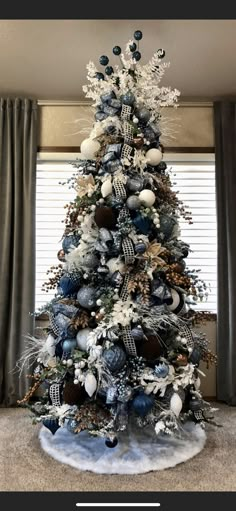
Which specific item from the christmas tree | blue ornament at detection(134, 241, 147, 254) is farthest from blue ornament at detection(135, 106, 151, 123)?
blue ornament at detection(134, 241, 147, 254)

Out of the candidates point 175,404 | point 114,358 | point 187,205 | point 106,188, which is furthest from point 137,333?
point 187,205

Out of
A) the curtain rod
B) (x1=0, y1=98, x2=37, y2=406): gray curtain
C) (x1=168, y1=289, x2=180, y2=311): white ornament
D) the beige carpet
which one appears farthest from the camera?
the curtain rod

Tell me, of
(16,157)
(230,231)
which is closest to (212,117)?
(230,231)

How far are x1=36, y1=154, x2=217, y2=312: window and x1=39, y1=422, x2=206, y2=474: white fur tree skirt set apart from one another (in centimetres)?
118

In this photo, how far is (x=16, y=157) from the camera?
3.05 meters

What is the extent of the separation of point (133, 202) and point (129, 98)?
0.60 meters

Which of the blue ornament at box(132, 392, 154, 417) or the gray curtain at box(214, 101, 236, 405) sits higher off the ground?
the gray curtain at box(214, 101, 236, 405)

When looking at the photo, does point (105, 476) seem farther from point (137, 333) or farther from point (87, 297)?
point (87, 297)

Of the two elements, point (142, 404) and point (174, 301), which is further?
point (174, 301)

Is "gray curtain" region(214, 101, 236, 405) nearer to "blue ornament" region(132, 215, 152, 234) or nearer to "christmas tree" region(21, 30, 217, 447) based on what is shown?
"christmas tree" region(21, 30, 217, 447)

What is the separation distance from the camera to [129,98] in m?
2.23

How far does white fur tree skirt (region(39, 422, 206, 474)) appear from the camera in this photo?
6.42 ft
